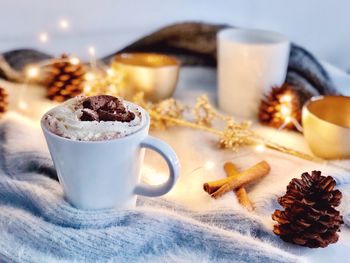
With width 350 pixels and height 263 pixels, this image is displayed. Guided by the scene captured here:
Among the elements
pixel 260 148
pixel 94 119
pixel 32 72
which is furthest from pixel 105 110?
pixel 32 72

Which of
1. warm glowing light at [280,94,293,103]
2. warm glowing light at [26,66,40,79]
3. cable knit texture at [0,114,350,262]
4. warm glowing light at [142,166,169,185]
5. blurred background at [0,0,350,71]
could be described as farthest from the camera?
blurred background at [0,0,350,71]

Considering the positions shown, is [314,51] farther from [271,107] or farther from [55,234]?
[55,234]

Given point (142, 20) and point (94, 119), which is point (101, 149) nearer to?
point (94, 119)

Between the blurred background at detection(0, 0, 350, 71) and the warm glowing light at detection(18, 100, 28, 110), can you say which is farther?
the blurred background at detection(0, 0, 350, 71)

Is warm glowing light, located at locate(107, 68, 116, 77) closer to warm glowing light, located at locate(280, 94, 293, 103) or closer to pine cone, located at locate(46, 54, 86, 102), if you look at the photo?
pine cone, located at locate(46, 54, 86, 102)

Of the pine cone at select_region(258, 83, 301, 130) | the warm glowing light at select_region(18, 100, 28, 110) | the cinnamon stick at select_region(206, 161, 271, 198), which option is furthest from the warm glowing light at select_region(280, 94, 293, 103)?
the warm glowing light at select_region(18, 100, 28, 110)

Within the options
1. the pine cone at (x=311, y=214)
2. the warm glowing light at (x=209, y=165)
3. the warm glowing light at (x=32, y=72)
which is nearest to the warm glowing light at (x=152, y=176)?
the warm glowing light at (x=209, y=165)
